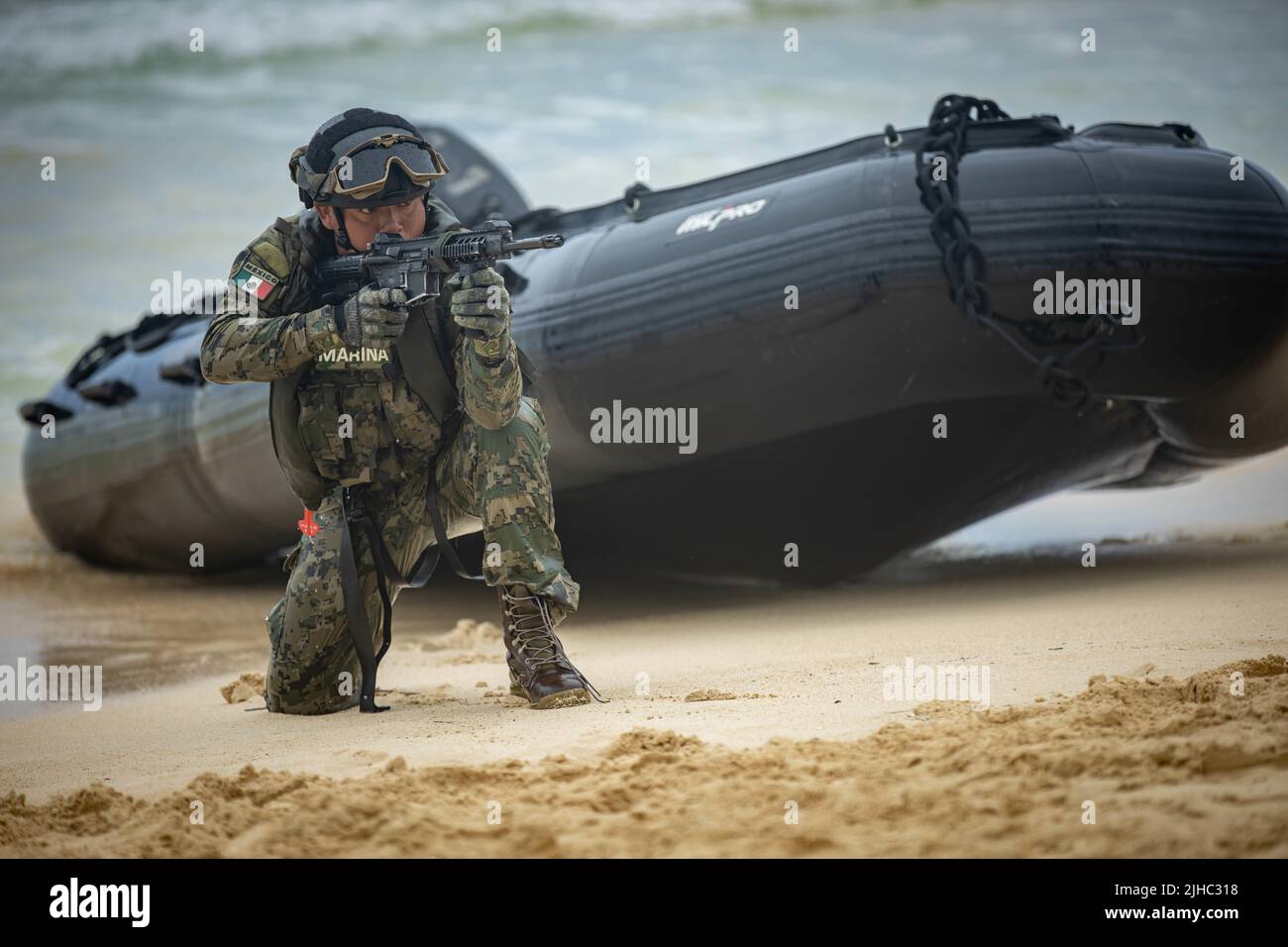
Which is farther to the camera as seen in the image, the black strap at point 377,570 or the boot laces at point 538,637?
the black strap at point 377,570

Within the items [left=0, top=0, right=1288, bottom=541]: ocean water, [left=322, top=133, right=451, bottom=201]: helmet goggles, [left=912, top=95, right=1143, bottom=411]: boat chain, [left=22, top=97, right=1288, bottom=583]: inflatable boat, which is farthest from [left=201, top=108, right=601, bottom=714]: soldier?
[left=0, top=0, right=1288, bottom=541]: ocean water

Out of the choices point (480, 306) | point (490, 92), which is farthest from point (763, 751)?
point (490, 92)

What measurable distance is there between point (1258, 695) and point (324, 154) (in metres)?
2.11

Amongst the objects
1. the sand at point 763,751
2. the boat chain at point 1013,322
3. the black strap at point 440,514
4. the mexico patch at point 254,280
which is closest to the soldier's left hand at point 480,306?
the black strap at point 440,514

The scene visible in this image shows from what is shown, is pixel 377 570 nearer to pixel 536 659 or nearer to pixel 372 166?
pixel 536 659

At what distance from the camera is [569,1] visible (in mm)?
15203

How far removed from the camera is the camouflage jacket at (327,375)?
315 cm

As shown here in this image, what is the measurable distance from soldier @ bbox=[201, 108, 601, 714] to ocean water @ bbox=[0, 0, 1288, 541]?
23.2 ft

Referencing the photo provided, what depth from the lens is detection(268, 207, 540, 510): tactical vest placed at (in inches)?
126

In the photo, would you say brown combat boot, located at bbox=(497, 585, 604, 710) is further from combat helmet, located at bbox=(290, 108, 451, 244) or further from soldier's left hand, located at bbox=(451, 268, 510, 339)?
combat helmet, located at bbox=(290, 108, 451, 244)

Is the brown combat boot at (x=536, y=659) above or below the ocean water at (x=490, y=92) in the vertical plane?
below

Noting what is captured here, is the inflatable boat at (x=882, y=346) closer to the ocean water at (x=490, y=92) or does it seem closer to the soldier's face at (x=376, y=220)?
the soldier's face at (x=376, y=220)

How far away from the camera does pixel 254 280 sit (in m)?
3.17

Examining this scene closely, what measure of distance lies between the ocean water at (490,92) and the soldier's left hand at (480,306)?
7494mm
